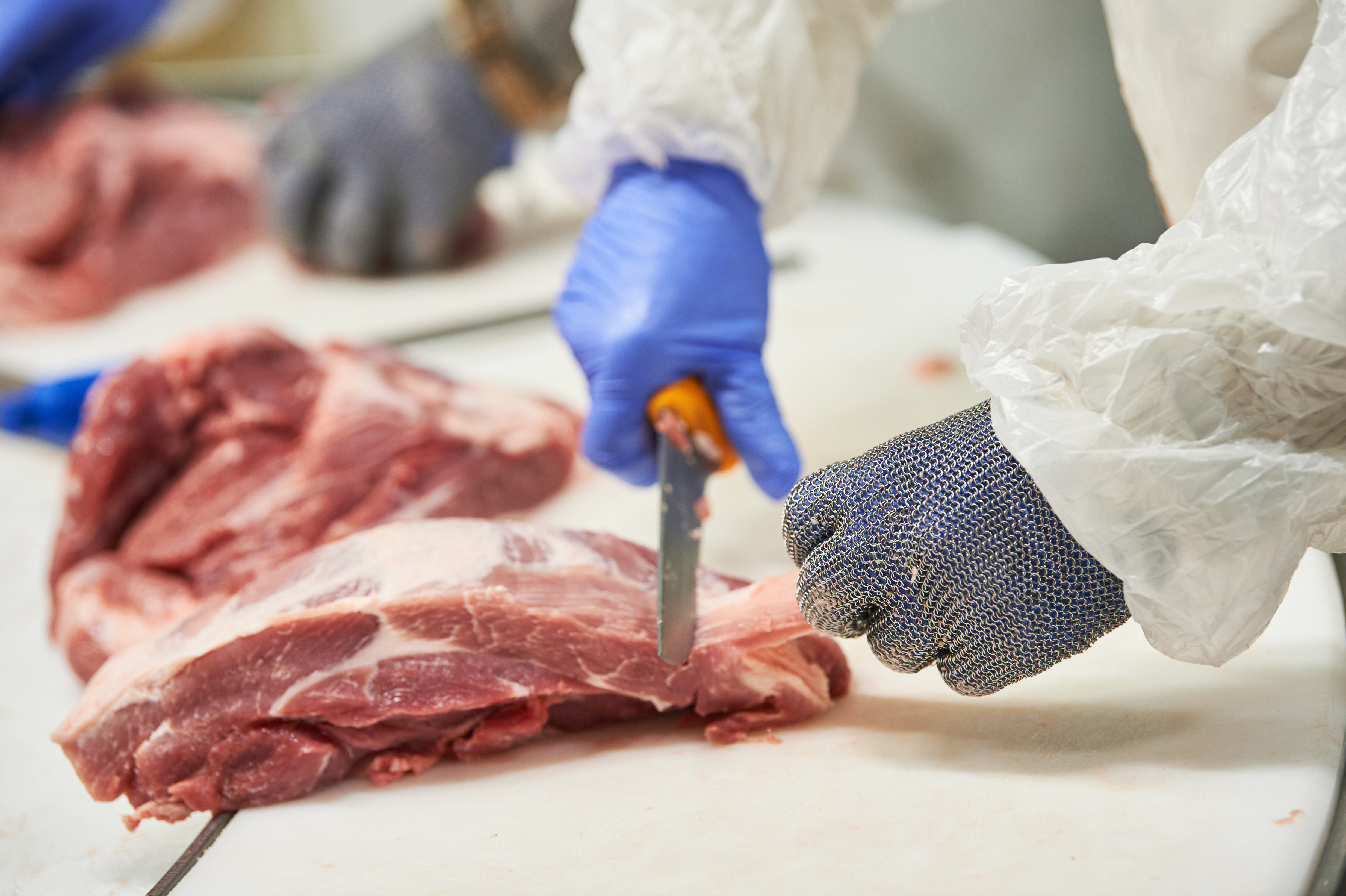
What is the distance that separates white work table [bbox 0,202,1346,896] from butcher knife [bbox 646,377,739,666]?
0.53 feet

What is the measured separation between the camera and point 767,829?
125 cm

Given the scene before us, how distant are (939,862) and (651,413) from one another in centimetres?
89

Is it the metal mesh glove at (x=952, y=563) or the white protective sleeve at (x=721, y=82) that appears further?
the white protective sleeve at (x=721, y=82)

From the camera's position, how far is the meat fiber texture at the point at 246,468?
6.26ft

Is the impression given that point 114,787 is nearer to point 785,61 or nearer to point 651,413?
point 651,413

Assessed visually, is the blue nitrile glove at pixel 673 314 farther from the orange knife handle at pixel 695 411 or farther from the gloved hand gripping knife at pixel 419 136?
the gloved hand gripping knife at pixel 419 136

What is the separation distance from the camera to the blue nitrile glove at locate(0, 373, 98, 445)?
8.25 feet

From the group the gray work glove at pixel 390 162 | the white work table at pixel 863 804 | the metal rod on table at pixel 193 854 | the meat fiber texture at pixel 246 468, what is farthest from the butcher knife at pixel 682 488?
the gray work glove at pixel 390 162

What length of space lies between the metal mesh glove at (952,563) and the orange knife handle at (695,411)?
488 mm

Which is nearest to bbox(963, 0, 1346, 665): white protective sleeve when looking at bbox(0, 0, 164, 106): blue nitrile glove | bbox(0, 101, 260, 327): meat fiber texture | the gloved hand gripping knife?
the gloved hand gripping knife

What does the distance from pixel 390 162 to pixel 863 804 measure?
2.71m

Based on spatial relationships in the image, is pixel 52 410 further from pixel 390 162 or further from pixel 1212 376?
pixel 1212 376

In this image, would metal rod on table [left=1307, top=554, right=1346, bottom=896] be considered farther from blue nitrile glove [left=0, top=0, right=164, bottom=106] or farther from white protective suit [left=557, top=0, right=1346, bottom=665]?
blue nitrile glove [left=0, top=0, right=164, bottom=106]

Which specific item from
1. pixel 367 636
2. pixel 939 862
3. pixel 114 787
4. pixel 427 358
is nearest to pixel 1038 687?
pixel 939 862
